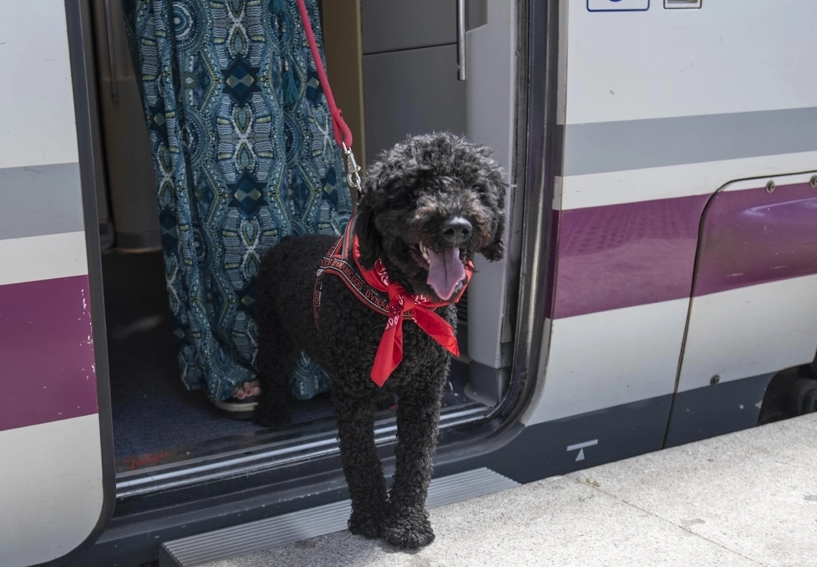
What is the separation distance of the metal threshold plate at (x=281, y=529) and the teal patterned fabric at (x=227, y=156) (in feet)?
2.84

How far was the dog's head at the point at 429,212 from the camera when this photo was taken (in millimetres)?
1826

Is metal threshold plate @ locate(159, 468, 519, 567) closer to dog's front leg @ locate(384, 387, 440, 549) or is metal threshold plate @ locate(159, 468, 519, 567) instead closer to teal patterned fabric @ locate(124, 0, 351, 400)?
dog's front leg @ locate(384, 387, 440, 549)

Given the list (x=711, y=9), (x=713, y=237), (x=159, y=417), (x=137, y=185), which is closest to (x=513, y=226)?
(x=713, y=237)

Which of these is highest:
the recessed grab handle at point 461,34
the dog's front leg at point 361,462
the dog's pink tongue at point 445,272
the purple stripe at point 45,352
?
the recessed grab handle at point 461,34

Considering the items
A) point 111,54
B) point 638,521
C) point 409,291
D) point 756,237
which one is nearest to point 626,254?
point 756,237

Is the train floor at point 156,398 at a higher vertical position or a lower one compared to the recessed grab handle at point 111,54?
lower

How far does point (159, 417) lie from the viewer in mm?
3184

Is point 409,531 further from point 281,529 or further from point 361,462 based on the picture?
point 281,529

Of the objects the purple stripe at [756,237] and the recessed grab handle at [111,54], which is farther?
the recessed grab handle at [111,54]

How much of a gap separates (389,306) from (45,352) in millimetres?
902

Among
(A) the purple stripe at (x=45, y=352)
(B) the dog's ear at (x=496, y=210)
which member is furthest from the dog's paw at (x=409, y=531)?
(A) the purple stripe at (x=45, y=352)

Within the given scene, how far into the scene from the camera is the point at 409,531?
216 centimetres

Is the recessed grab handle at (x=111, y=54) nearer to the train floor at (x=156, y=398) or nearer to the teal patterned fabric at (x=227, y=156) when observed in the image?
the train floor at (x=156, y=398)

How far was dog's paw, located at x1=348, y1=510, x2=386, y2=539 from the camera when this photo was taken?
2.23 m
